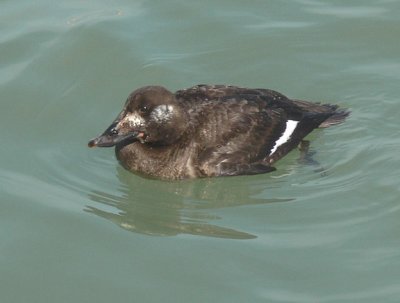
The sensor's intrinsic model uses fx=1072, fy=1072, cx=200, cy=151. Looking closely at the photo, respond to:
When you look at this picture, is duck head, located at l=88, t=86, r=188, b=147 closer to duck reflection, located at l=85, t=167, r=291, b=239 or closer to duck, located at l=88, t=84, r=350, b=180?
duck, located at l=88, t=84, r=350, b=180

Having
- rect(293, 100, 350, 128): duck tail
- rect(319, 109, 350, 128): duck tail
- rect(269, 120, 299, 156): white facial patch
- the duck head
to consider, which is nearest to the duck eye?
the duck head

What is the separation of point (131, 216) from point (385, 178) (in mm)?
2191

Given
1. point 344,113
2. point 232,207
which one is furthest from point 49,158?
point 344,113

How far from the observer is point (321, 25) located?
38.3ft

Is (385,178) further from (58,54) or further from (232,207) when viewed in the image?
(58,54)

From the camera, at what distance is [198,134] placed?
935cm

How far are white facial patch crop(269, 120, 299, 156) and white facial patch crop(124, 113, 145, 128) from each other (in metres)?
1.25

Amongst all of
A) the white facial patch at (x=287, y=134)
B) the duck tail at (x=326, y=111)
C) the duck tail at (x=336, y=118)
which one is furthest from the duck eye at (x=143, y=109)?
the duck tail at (x=336, y=118)

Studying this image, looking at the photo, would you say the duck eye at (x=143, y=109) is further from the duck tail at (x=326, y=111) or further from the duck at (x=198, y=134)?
the duck tail at (x=326, y=111)

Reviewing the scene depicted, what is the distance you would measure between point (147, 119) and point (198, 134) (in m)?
0.48

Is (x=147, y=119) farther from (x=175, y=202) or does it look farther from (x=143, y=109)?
(x=175, y=202)

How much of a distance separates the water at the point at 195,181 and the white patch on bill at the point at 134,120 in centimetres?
49

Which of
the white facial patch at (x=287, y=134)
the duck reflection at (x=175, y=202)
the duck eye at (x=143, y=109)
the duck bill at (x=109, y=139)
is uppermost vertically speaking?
the duck eye at (x=143, y=109)

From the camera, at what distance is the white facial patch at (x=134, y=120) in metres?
9.17
